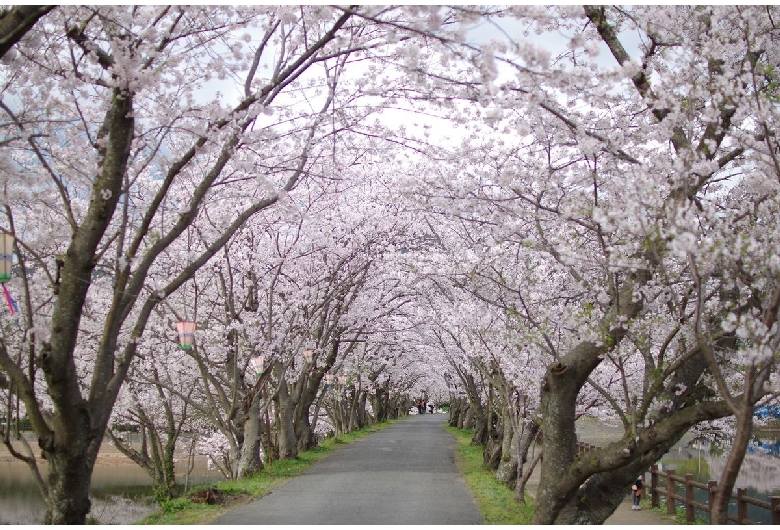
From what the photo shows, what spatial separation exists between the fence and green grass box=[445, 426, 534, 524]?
2.81 m

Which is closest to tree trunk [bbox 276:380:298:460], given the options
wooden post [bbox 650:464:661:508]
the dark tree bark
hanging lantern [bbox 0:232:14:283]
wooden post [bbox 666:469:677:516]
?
wooden post [bbox 650:464:661:508]

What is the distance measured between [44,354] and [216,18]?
294cm

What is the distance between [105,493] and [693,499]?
20.8 meters

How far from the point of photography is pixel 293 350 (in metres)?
15.3

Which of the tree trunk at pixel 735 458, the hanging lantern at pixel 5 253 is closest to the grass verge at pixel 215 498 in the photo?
the hanging lantern at pixel 5 253

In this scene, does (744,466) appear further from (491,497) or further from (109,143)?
(109,143)

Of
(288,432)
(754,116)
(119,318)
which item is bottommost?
(288,432)

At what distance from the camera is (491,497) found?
12727mm

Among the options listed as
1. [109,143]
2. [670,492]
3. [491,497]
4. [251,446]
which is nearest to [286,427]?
[251,446]

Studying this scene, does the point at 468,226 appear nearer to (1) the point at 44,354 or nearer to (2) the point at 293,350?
(2) the point at 293,350

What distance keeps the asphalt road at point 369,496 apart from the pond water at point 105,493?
379 centimetres

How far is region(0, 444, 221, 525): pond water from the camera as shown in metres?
19.2

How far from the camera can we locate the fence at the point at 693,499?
10.3 meters

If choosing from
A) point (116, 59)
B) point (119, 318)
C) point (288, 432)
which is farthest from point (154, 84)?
point (288, 432)
